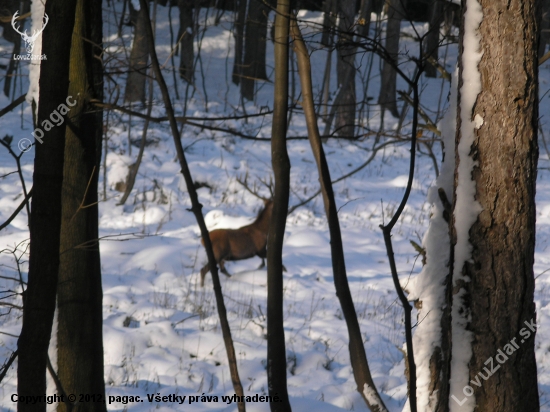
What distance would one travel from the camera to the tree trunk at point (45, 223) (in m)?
2.02

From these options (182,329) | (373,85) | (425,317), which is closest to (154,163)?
(182,329)

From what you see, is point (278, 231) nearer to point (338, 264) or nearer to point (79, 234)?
point (338, 264)

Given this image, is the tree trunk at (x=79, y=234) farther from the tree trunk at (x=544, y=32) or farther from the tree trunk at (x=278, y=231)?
the tree trunk at (x=544, y=32)

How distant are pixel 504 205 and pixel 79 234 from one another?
228cm

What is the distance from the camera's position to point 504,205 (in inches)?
90.1

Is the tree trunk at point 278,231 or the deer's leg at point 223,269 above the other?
the tree trunk at point 278,231

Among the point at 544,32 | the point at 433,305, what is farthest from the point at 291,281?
the point at 544,32

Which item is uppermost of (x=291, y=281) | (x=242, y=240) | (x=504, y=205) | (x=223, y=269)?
(x=504, y=205)

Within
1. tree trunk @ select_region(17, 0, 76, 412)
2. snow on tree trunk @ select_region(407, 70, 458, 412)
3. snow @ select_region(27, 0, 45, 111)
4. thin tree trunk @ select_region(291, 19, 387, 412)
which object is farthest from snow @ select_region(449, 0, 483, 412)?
snow @ select_region(27, 0, 45, 111)

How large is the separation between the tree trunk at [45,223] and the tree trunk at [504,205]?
1.68 meters

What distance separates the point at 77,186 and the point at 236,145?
36.1 feet

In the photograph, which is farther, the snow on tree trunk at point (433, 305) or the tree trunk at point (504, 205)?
the snow on tree trunk at point (433, 305)

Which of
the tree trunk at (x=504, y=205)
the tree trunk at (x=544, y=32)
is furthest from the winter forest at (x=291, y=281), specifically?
the tree trunk at (x=544, y=32)

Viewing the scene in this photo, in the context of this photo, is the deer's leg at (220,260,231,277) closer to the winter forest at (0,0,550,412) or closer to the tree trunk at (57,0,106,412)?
the winter forest at (0,0,550,412)
